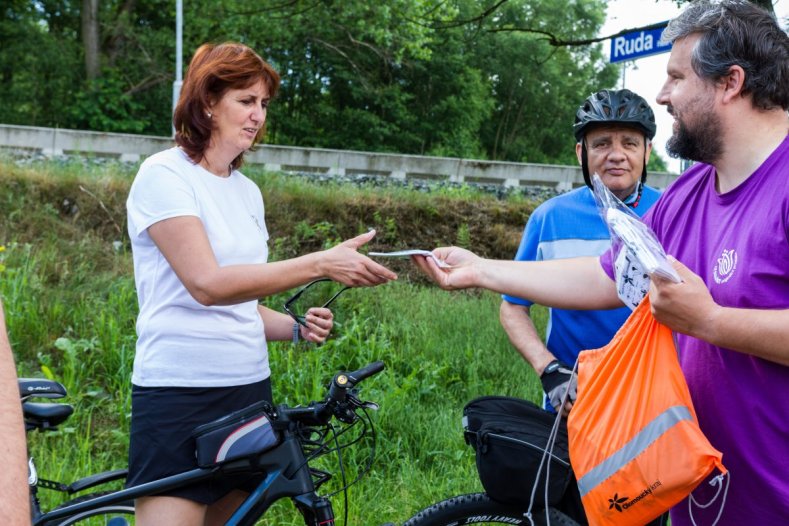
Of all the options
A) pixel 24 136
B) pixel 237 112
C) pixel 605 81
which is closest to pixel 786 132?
pixel 237 112

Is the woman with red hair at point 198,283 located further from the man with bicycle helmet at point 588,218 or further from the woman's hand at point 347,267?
the man with bicycle helmet at point 588,218

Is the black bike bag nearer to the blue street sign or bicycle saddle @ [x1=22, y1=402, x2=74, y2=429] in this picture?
bicycle saddle @ [x1=22, y1=402, x2=74, y2=429]

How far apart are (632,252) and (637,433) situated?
455mm

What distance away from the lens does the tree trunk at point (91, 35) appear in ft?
93.4

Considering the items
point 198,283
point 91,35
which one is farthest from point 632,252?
point 91,35

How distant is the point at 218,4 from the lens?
26.2m

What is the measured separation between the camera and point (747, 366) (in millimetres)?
2191

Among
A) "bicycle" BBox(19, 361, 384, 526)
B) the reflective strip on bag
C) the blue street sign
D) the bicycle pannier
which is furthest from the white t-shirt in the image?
the blue street sign

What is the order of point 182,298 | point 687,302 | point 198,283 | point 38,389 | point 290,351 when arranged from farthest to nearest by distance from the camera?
point 290,351 < point 38,389 < point 182,298 < point 198,283 < point 687,302

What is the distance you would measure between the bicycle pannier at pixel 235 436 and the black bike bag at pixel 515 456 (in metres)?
0.71

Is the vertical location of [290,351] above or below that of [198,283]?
below

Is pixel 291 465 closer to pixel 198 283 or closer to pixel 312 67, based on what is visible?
pixel 198 283

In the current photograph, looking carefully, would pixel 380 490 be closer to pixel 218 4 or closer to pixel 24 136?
pixel 24 136

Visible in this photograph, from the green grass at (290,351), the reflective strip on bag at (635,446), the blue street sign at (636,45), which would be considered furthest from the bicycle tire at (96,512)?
the blue street sign at (636,45)
